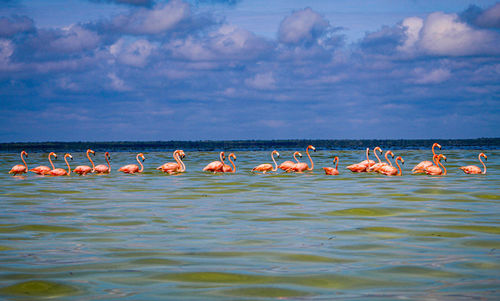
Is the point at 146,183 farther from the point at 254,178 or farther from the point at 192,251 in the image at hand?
the point at 192,251

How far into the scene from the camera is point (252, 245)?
9695 millimetres

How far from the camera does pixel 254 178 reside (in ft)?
87.1

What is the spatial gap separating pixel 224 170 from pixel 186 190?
9830 mm

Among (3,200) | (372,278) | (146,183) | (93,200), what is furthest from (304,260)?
(146,183)

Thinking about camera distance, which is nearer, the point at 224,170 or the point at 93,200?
the point at 93,200

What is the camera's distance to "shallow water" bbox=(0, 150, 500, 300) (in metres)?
6.93

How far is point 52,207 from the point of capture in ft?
51.2

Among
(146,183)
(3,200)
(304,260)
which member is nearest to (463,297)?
(304,260)

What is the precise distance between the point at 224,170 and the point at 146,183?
678 centimetres

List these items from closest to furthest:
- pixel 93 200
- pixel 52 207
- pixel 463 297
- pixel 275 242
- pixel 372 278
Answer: pixel 463 297 < pixel 372 278 < pixel 275 242 < pixel 52 207 < pixel 93 200

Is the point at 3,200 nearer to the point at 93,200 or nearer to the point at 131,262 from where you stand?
the point at 93,200

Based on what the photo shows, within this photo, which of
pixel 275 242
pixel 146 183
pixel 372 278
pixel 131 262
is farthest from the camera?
pixel 146 183

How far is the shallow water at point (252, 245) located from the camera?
22.7ft

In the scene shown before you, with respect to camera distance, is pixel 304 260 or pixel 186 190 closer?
pixel 304 260
